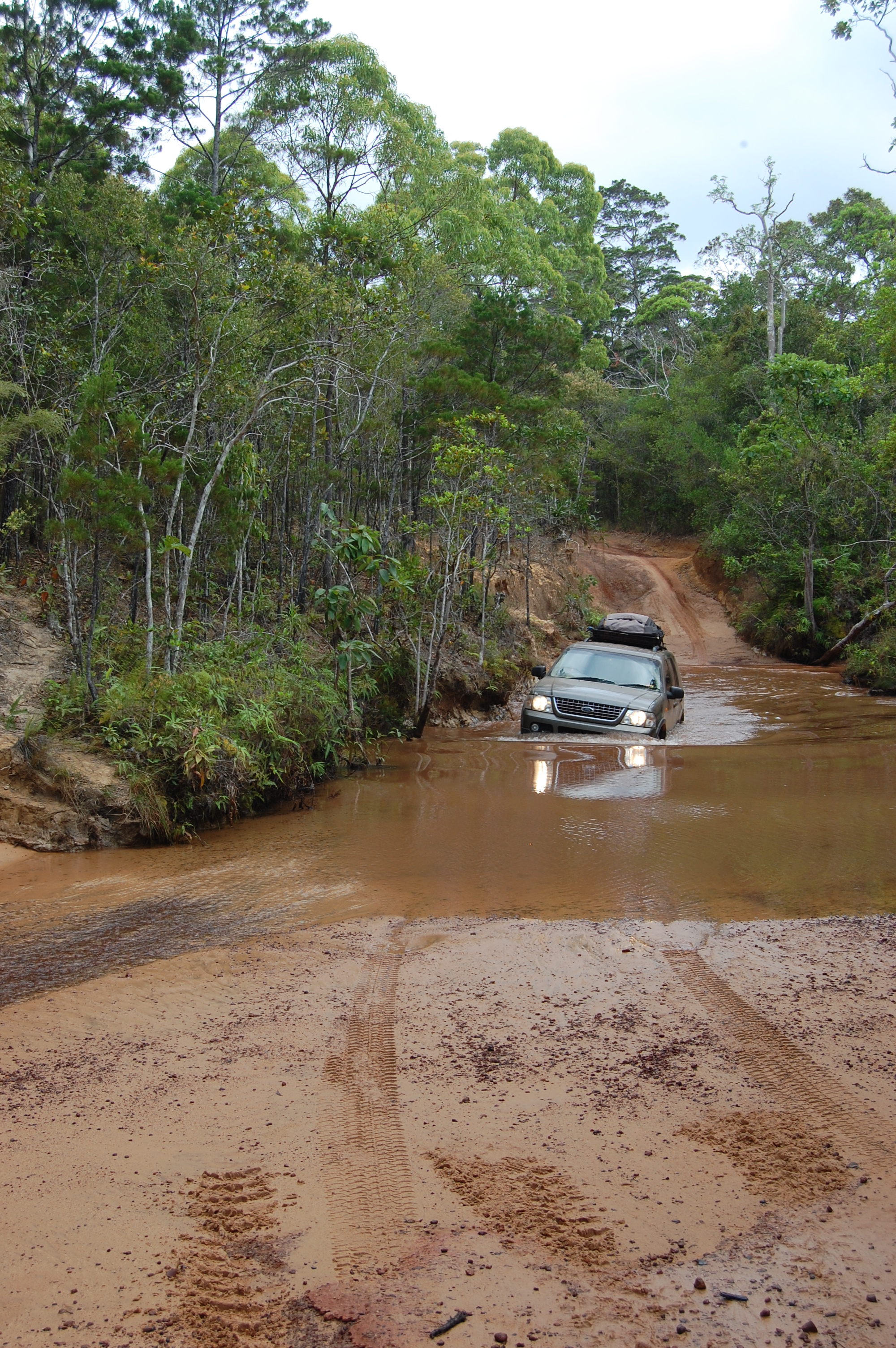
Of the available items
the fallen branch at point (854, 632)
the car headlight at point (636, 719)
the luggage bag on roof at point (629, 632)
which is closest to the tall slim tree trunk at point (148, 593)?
the car headlight at point (636, 719)

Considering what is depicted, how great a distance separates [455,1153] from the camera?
275 cm

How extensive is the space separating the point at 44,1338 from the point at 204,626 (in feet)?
30.7

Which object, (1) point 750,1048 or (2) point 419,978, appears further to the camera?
(2) point 419,978

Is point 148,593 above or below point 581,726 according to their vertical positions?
above

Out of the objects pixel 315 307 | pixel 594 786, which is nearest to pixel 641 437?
pixel 315 307

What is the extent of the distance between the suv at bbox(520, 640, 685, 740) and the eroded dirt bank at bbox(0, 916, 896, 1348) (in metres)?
6.44

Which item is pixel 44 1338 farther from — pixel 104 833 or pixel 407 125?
pixel 407 125

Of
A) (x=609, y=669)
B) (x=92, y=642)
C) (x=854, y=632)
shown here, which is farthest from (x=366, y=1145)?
(x=854, y=632)

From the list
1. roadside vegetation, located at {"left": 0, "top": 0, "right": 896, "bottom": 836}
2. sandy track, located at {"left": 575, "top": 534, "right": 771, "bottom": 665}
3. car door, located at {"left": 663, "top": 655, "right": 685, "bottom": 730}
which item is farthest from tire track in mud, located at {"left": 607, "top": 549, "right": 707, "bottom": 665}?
car door, located at {"left": 663, "top": 655, "right": 685, "bottom": 730}

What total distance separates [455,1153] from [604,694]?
8.46 metres

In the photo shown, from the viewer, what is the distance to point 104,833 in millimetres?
6746

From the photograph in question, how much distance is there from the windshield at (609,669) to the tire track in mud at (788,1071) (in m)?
7.54

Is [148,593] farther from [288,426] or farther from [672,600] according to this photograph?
[672,600]

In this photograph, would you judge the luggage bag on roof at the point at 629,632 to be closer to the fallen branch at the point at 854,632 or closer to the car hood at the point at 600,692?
the fallen branch at the point at 854,632
